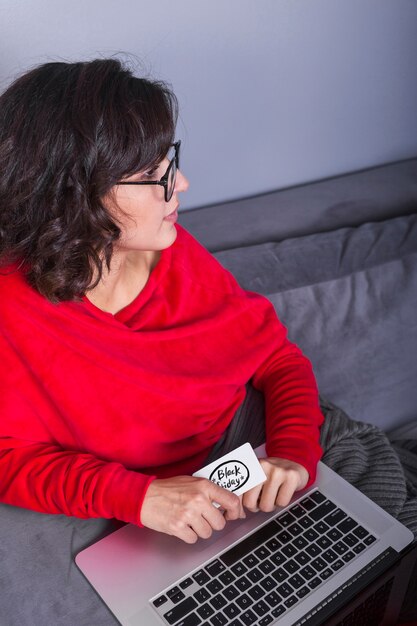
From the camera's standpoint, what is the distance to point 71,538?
1026 mm

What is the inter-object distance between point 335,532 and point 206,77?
1135 millimetres

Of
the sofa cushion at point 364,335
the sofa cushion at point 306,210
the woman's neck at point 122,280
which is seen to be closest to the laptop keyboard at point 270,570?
the woman's neck at point 122,280

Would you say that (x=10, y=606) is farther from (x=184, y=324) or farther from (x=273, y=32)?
(x=273, y=32)

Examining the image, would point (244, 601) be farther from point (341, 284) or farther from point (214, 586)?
point (341, 284)

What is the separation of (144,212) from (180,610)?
23.8 inches

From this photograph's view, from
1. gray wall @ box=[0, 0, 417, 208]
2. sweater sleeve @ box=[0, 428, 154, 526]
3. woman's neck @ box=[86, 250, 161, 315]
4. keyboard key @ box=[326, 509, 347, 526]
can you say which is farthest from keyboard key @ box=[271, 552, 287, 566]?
gray wall @ box=[0, 0, 417, 208]

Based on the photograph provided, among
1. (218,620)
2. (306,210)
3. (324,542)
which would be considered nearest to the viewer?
(218,620)

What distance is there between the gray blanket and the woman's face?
46cm

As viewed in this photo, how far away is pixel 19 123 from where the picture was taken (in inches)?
38.4

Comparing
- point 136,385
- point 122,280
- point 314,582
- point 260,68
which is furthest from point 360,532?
point 260,68

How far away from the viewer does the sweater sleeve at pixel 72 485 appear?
995 millimetres

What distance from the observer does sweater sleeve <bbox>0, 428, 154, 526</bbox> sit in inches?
39.2

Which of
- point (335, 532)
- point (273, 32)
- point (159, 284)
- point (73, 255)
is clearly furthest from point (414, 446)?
point (273, 32)

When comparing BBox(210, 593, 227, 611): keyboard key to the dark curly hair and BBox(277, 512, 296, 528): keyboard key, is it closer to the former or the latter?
BBox(277, 512, 296, 528): keyboard key
